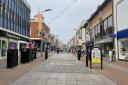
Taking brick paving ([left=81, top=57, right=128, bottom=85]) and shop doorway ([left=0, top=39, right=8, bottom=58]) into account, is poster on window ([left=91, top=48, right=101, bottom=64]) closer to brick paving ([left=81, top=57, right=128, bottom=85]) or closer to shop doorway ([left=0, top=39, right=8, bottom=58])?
brick paving ([left=81, top=57, right=128, bottom=85])

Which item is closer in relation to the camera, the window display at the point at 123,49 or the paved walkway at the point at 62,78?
the paved walkway at the point at 62,78

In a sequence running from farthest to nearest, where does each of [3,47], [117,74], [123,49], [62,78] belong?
[3,47], [123,49], [117,74], [62,78]

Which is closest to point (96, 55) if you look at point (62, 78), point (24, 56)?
point (62, 78)

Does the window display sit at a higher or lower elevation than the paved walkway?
higher

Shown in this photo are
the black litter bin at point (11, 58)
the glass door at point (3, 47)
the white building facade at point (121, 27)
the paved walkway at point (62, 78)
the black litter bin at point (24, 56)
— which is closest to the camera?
the paved walkway at point (62, 78)

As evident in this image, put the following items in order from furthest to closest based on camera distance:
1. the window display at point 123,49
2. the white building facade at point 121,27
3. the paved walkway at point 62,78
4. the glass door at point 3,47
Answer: the glass door at point 3,47 → the window display at point 123,49 → the white building facade at point 121,27 → the paved walkway at point 62,78

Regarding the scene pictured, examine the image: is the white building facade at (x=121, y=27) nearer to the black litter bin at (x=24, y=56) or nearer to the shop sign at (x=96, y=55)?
the shop sign at (x=96, y=55)

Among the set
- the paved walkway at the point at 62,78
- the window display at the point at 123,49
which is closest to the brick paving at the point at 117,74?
the paved walkway at the point at 62,78

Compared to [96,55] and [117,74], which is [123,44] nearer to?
[96,55]

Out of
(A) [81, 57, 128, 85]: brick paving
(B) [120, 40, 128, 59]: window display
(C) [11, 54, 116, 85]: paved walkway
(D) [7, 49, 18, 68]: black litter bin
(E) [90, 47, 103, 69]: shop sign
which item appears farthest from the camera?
(B) [120, 40, 128, 59]: window display

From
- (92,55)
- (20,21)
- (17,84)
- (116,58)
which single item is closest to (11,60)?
(92,55)

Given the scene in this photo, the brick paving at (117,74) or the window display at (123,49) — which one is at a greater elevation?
the window display at (123,49)

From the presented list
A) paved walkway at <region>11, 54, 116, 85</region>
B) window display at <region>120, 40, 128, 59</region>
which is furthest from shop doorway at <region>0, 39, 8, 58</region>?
paved walkway at <region>11, 54, 116, 85</region>

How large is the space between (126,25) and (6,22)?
18.3 metres
